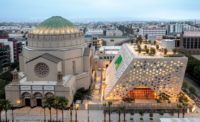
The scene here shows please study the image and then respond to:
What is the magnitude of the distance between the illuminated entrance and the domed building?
15373 millimetres

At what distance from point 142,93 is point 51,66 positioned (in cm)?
2514

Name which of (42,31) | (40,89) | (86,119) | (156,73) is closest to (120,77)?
(156,73)

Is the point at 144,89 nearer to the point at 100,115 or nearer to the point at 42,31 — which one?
the point at 100,115

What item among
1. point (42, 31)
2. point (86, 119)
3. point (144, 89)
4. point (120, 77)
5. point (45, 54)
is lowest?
point (86, 119)

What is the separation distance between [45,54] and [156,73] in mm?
29920

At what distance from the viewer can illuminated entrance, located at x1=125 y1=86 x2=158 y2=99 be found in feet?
178

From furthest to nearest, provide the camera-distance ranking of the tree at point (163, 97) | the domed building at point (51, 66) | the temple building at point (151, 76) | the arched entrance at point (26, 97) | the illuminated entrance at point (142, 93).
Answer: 1. the illuminated entrance at point (142, 93)
2. the arched entrance at point (26, 97)
3. the domed building at point (51, 66)
4. the tree at point (163, 97)
5. the temple building at point (151, 76)

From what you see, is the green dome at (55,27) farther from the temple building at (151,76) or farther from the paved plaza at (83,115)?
the paved plaza at (83,115)

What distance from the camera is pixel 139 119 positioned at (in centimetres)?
4522

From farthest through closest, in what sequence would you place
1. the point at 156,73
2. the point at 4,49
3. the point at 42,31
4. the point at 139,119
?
1. the point at 4,49
2. the point at 42,31
3. the point at 156,73
4. the point at 139,119

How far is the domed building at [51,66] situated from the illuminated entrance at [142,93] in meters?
15.4

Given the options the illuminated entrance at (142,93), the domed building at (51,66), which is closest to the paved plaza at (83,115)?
the domed building at (51,66)

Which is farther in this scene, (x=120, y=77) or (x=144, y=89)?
(x=144, y=89)

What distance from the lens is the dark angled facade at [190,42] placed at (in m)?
124
